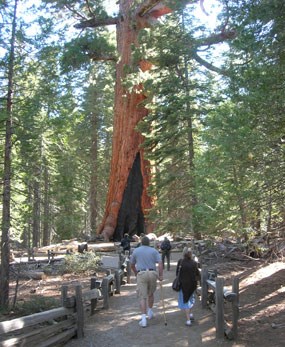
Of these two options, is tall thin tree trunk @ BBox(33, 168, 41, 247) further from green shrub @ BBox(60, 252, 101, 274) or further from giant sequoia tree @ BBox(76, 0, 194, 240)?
giant sequoia tree @ BBox(76, 0, 194, 240)

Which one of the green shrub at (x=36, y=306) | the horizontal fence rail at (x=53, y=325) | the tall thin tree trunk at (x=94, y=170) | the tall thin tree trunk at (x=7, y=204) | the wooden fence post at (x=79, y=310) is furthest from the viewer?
the tall thin tree trunk at (x=94, y=170)

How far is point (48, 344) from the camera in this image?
704cm

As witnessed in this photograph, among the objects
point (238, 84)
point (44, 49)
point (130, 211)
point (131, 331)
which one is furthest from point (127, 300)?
point (130, 211)

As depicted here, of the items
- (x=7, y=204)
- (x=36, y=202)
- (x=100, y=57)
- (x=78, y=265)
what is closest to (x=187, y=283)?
(x=7, y=204)

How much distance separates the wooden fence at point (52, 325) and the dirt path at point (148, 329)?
27 cm

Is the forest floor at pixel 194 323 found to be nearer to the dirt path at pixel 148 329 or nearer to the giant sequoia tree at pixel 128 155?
the dirt path at pixel 148 329

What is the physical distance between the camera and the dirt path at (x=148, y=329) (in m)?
7.54

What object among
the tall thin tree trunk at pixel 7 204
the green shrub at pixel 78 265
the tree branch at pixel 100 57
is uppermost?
the tree branch at pixel 100 57

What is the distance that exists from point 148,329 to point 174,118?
14.1 metres

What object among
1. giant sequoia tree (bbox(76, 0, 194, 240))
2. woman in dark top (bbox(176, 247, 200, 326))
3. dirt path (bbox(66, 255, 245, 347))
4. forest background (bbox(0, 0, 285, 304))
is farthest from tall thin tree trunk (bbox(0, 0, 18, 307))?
giant sequoia tree (bbox(76, 0, 194, 240))

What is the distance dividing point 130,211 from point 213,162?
1374 centimetres

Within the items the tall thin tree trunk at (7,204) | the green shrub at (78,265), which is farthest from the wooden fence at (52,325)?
the green shrub at (78,265)

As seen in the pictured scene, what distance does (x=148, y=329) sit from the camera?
8.30 meters

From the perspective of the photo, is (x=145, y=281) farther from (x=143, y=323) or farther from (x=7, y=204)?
(x=7, y=204)
